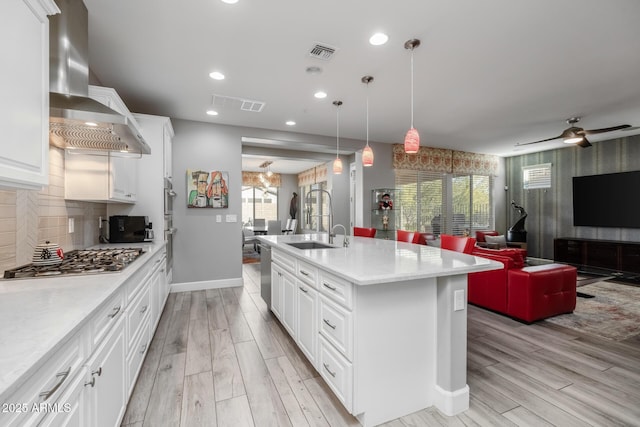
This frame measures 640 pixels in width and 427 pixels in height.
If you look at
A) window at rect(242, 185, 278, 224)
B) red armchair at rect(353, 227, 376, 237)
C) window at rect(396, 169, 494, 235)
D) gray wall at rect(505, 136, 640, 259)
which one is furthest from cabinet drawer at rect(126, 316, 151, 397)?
window at rect(242, 185, 278, 224)

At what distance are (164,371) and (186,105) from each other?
128 inches

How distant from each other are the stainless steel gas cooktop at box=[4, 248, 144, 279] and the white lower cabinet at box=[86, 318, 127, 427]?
15.5 inches

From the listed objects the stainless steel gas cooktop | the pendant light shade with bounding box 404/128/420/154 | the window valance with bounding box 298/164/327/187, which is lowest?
the stainless steel gas cooktop

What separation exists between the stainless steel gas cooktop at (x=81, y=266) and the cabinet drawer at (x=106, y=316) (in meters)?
0.28

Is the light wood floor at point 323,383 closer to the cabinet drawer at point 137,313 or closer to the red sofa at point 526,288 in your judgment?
the red sofa at point 526,288

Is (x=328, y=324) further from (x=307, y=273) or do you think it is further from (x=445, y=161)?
(x=445, y=161)

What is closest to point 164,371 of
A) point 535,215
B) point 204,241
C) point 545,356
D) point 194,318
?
point 194,318

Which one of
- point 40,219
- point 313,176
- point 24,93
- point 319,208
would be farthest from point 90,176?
point 313,176

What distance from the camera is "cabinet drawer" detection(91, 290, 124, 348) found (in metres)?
1.27

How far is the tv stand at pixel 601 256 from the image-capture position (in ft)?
17.2

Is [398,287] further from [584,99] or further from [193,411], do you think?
[584,99]

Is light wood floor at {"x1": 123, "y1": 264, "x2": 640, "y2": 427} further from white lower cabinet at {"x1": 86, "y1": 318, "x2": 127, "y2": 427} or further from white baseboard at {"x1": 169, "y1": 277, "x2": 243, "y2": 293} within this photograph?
white baseboard at {"x1": 169, "y1": 277, "x2": 243, "y2": 293}

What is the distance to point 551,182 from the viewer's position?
6.91 metres

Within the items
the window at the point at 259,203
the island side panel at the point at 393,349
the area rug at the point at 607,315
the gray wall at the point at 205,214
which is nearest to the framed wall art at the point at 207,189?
the gray wall at the point at 205,214
